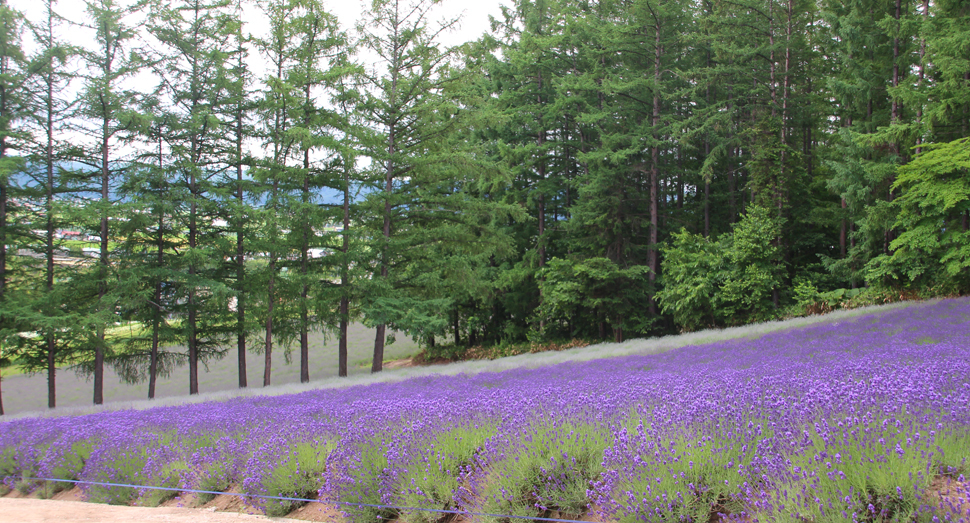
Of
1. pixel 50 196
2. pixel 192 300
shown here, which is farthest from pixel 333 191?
pixel 50 196

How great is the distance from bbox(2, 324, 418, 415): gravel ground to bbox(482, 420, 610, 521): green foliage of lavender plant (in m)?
18.5

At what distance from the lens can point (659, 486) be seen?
324 centimetres

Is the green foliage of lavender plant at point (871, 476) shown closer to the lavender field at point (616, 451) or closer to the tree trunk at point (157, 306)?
the lavender field at point (616, 451)

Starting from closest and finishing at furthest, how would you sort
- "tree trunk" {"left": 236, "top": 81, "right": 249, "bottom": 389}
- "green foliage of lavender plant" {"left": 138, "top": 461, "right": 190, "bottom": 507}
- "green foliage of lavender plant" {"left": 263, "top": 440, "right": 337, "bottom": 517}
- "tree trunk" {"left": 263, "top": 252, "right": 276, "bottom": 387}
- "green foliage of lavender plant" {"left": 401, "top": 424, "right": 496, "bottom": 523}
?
"green foliage of lavender plant" {"left": 401, "top": 424, "right": 496, "bottom": 523}
"green foliage of lavender plant" {"left": 263, "top": 440, "right": 337, "bottom": 517}
"green foliage of lavender plant" {"left": 138, "top": 461, "right": 190, "bottom": 507}
"tree trunk" {"left": 263, "top": 252, "right": 276, "bottom": 387}
"tree trunk" {"left": 236, "top": 81, "right": 249, "bottom": 389}

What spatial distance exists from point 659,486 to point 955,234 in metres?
18.9

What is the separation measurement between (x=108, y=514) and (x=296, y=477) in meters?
1.82

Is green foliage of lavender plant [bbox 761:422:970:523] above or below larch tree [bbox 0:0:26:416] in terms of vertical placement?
below

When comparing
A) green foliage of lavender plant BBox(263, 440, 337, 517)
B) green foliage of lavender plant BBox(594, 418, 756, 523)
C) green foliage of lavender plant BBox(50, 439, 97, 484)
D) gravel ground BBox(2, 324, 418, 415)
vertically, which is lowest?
gravel ground BBox(2, 324, 418, 415)

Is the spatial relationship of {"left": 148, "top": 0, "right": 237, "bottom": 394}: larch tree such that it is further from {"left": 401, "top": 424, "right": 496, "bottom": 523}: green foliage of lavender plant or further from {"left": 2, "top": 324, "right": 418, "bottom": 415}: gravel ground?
{"left": 401, "top": 424, "right": 496, "bottom": 523}: green foliage of lavender plant

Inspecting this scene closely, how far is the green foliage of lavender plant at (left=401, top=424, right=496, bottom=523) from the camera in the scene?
4027mm

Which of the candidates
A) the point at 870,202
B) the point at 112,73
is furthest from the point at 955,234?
the point at 112,73

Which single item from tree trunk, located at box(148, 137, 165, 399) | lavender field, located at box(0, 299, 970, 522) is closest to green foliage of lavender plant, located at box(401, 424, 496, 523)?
lavender field, located at box(0, 299, 970, 522)

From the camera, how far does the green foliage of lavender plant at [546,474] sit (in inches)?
144

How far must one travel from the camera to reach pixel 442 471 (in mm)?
4258
